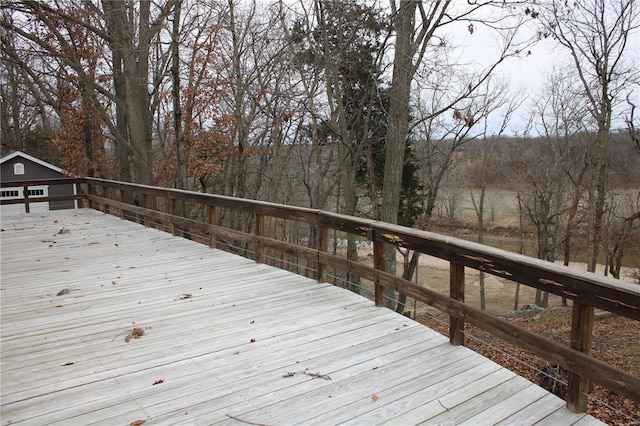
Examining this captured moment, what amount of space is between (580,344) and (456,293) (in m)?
0.97

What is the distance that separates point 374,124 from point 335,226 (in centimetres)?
1261

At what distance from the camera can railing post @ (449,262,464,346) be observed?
11.1ft

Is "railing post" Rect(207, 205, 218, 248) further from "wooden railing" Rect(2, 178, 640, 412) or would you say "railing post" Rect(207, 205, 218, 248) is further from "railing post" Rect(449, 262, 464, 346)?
"railing post" Rect(449, 262, 464, 346)

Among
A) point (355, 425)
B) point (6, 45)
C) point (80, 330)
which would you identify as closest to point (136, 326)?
point (80, 330)

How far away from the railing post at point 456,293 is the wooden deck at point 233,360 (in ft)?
0.32

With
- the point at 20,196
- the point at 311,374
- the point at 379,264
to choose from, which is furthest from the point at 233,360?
the point at 20,196

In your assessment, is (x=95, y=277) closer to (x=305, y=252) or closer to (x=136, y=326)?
(x=136, y=326)

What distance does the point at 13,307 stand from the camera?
14.9 feet

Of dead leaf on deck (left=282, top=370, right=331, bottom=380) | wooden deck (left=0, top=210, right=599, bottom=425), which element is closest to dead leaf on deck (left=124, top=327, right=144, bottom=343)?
wooden deck (left=0, top=210, right=599, bottom=425)

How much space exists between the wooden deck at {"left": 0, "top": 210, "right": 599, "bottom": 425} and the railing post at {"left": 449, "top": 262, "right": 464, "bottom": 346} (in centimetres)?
10

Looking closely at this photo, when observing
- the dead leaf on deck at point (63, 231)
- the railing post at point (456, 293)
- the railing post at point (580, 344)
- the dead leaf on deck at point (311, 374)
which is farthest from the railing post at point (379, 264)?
the dead leaf on deck at point (63, 231)

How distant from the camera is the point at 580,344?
2.54 meters

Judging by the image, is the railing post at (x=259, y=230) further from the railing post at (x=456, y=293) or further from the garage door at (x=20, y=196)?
the garage door at (x=20, y=196)

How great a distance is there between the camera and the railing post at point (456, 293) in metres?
3.38
